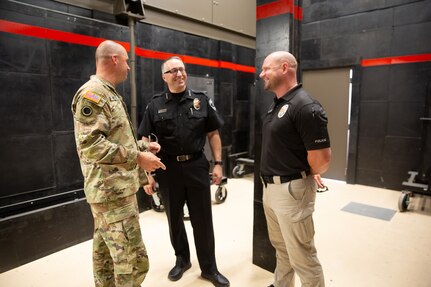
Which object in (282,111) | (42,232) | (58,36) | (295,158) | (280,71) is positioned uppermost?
(58,36)

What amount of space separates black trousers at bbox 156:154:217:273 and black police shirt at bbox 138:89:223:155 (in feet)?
0.44


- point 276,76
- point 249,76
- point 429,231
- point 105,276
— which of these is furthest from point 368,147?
point 105,276

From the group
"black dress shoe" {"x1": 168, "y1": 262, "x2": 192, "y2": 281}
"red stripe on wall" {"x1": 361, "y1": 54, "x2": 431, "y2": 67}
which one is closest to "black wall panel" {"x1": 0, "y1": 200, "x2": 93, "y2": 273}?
"black dress shoe" {"x1": 168, "y1": 262, "x2": 192, "y2": 281}

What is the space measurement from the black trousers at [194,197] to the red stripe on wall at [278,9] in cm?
127

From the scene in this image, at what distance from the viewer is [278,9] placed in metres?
2.34

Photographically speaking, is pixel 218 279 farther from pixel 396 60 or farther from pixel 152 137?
pixel 396 60

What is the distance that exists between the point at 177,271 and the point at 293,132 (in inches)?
62.2

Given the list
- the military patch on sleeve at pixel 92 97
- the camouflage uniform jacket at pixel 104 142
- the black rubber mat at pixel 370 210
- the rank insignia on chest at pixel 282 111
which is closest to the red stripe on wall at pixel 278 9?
the rank insignia on chest at pixel 282 111

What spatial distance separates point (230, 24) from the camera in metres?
5.53

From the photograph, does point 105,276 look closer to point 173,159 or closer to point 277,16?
point 173,159

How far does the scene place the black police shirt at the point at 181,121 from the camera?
2.32m

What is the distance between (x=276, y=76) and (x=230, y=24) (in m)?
4.10

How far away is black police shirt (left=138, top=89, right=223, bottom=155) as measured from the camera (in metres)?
2.32

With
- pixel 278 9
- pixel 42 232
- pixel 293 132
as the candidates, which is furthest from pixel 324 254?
pixel 42 232
